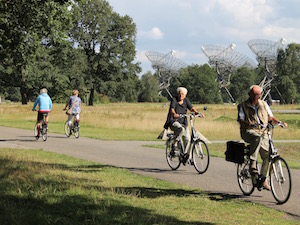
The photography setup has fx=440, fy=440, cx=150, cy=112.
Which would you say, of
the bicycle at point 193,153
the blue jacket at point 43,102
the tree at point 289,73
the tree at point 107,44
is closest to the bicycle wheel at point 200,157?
the bicycle at point 193,153

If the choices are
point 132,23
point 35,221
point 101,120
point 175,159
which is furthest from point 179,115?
point 132,23

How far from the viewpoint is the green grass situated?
4863 mm

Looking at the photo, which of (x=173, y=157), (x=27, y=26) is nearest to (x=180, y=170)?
(x=173, y=157)

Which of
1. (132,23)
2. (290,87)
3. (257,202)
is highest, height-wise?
(132,23)

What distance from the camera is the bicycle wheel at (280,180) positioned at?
6.35 meters

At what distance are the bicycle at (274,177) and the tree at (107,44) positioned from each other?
62.4m

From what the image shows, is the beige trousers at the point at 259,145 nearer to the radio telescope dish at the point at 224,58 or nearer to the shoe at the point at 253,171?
the shoe at the point at 253,171

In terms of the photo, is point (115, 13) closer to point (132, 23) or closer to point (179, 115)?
point (132, 23)

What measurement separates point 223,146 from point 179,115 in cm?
821

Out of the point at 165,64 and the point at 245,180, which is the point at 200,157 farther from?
the point at 165,64

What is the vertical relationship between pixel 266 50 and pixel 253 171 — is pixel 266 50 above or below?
above

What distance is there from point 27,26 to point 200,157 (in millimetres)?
7699

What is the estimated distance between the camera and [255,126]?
678 centimetres

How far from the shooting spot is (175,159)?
9711 millimetres
